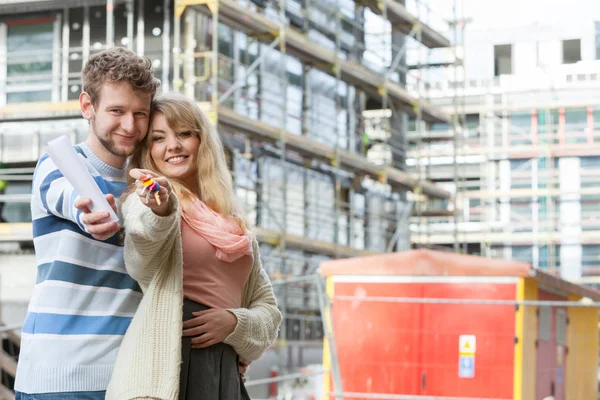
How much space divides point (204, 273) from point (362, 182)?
648 inches

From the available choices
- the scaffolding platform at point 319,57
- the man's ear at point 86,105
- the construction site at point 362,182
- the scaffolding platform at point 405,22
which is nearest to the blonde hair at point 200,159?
the man's ear at point 86,105

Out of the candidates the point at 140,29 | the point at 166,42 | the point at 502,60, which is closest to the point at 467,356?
the point at 166,42

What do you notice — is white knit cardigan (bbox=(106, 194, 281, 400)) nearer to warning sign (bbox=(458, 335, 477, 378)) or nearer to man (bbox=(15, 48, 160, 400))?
man (bbox=(15, 48, 160, 400))

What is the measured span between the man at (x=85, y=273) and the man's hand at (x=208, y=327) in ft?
0.38

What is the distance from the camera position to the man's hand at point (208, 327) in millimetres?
2010

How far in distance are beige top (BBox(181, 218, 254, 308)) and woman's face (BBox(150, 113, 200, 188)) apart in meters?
0.11

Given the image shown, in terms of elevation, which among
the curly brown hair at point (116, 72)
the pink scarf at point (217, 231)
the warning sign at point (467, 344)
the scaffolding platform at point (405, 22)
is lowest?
the warning sign at point (467, 344)

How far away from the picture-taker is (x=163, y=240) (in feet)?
6.18

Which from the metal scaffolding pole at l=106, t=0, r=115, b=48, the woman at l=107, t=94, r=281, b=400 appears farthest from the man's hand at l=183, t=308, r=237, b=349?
the metal scaffolding pole at l=106, t=0, r=115, b=48

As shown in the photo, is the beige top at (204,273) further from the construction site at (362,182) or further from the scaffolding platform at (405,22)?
the scaffolding platform at (405,22)

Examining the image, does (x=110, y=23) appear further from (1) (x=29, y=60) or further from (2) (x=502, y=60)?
(2) (x=502, y=60)

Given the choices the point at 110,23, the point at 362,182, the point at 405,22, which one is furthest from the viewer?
the point at 405,22

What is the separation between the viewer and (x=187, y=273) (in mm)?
2035

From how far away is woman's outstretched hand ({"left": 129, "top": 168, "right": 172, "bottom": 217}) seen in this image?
1.79m
